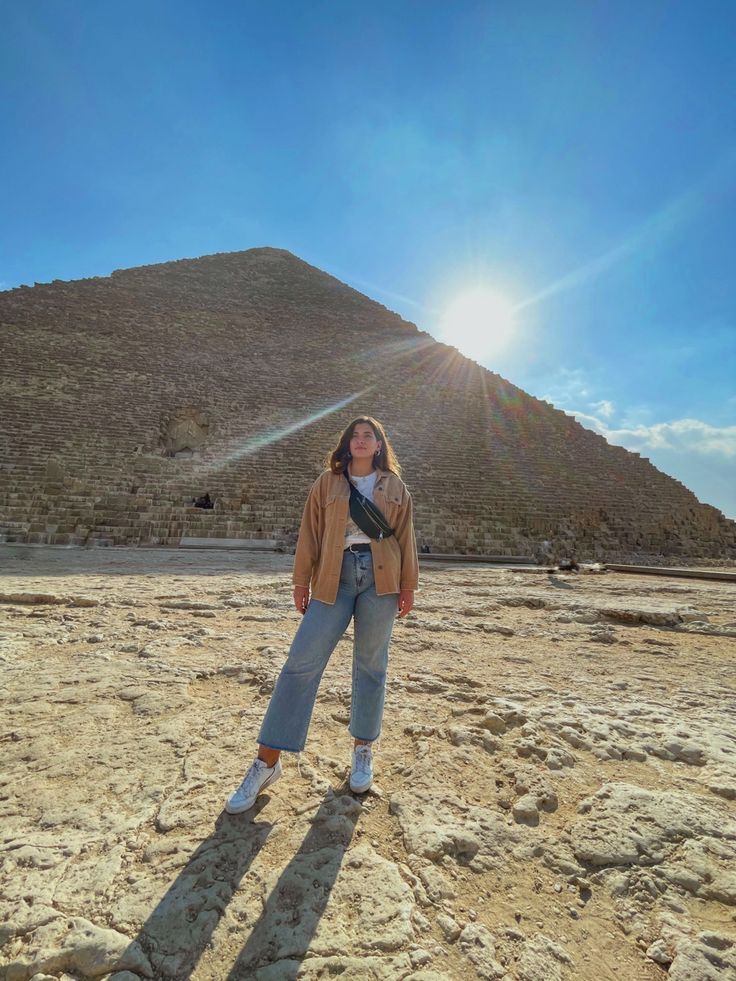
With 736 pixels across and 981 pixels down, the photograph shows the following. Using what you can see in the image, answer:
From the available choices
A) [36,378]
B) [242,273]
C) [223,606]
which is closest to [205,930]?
[223,606]

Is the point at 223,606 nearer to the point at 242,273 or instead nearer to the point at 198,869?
the point at 198,869

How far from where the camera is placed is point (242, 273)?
24359mm

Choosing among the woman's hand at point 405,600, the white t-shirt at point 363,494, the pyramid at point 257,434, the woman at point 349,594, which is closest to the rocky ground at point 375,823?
the woman at point 349,594

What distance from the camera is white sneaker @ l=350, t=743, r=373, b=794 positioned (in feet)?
4.20

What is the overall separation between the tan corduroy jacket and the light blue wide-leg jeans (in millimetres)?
47

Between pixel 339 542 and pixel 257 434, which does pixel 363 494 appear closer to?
pixel 339 542

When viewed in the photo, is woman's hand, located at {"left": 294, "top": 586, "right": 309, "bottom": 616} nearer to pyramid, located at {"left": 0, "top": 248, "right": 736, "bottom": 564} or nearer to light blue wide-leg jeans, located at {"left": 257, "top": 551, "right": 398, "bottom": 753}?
light blue wide-leg jeans, located at {"left": 257, "top": 551, "right": 398, "bottom": 753}

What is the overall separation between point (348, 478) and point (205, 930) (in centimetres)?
124

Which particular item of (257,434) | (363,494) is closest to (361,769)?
(363,494)

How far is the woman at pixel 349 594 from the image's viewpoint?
1.36 meters

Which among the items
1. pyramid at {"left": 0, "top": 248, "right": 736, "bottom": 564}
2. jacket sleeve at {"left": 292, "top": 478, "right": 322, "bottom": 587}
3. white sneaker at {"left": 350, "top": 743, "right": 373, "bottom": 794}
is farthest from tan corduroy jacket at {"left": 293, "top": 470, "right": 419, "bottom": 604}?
pyramid at {"left": 0, "top": 248, "right": 736, "bottom": 564}

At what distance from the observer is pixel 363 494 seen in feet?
5.32

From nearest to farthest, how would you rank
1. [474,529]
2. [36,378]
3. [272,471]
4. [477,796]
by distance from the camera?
[477,796] < [474,529] < [272,471] < [36,378]

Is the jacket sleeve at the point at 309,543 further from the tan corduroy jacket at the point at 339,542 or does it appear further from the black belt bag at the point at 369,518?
the black belt bag at the point at 369,518
